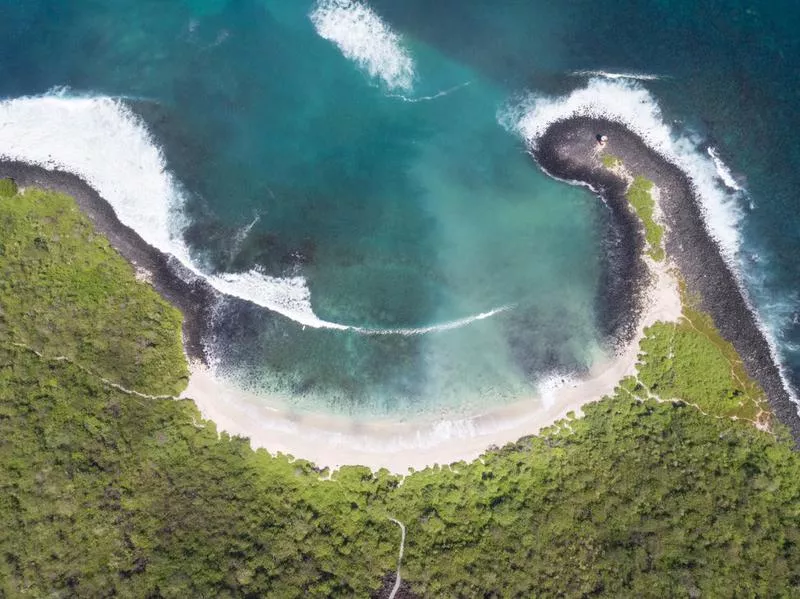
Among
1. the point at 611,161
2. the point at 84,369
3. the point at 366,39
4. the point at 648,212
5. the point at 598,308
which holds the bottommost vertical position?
the point at 84,369

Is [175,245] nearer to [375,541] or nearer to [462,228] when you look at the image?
[462,228]

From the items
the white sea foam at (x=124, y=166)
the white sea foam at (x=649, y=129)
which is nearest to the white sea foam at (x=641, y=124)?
the white sea foam at (x=649, y=129)

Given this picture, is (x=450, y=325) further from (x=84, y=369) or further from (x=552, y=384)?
(x=84, y=369)

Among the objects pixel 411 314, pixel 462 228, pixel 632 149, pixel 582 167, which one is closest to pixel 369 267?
pixel 411 314

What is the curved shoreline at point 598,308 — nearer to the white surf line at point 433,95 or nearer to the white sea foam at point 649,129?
the white sea foam at point 649,129

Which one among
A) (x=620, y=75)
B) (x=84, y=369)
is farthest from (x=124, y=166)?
(x=620, y=75)

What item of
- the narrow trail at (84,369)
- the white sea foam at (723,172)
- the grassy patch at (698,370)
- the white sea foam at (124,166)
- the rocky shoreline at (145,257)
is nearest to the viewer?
the narrow trail at (84,369)

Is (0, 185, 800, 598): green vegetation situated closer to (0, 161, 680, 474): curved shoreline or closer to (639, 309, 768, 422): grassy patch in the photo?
(639, 309, 768, 422): grassy patch
